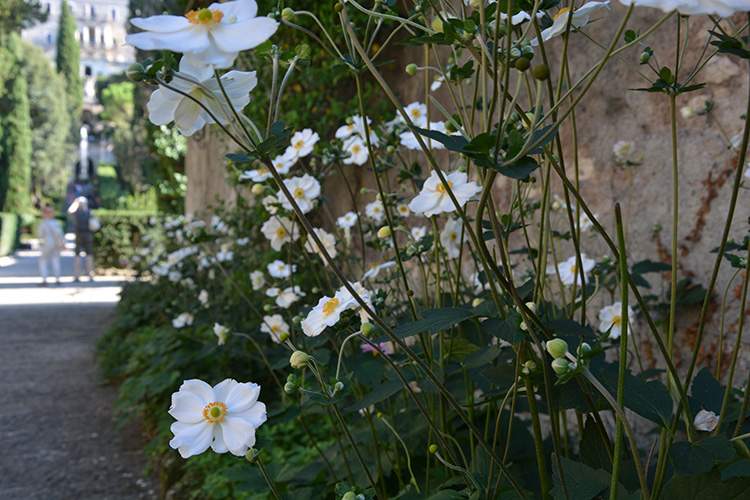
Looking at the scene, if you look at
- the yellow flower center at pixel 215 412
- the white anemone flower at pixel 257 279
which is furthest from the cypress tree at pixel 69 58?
the yellow flower center at pixel 215 412

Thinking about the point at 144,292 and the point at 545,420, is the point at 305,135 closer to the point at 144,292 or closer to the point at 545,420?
the point at 545,420

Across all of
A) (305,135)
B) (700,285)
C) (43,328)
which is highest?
(305,135)

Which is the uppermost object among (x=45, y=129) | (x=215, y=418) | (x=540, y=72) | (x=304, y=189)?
(x=45, y=129)

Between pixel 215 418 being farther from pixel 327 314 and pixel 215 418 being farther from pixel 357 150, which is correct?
pixel 357 150

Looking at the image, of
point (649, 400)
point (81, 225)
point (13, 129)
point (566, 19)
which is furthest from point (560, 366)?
point (13, 129)

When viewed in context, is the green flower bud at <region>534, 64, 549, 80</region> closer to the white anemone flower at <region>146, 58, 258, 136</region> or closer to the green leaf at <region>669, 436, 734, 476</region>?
the white anemone flower at <region>146, 58, 258, 136</region>

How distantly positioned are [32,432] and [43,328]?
2970 mm

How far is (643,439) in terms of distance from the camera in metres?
1.80

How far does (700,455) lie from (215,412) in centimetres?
56

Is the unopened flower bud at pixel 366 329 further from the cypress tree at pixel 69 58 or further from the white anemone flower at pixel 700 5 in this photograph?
the cypress tree at pixel 69 58

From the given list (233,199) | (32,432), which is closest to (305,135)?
(32,432)

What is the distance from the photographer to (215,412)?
754 mm

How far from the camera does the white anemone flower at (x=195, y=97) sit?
667 mm

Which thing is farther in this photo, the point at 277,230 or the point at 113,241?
the point at 113,241
